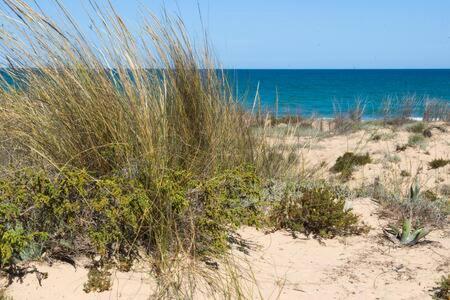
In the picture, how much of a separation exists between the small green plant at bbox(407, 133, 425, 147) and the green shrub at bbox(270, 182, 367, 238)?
6.83 m

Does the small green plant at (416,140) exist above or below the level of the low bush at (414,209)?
below

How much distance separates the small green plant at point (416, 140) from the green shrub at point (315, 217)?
6.83 meters

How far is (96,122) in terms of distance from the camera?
344 centimetres

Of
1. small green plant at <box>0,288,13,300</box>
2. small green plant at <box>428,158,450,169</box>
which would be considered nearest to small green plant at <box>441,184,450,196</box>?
small green plant at <box>428,158,450,169</box>

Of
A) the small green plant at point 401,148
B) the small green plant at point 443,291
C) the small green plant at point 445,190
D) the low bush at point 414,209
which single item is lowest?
the small green plant at point 401,148

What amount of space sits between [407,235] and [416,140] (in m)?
7.35

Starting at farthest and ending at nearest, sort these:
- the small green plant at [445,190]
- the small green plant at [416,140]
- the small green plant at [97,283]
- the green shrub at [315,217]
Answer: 1. the small green plant at [416,140]
2. the small green plant at [445,190]
3. the green shrub at [315,217]
4. the small green plant at [97,283]

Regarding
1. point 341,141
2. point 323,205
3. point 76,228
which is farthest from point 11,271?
point 341,141

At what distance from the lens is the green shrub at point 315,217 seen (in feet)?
13.6

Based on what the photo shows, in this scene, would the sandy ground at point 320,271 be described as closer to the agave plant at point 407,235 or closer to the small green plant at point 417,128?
the agave plant at point 407,235

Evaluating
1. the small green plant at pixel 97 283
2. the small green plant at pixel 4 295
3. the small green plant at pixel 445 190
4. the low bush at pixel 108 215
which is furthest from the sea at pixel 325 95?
the small green plant at pixel 4 295

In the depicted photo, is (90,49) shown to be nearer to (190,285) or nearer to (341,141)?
(190,285)

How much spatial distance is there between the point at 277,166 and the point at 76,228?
8.57 feet

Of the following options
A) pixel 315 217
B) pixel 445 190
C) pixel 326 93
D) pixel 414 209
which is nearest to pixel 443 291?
pixel 315 217
